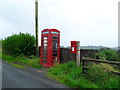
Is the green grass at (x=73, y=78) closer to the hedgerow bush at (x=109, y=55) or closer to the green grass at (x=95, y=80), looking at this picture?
the green grass at (x=95, y=80)

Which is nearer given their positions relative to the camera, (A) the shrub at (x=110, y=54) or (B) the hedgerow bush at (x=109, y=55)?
(B) the hedgerow bush at (x=109, y=55)

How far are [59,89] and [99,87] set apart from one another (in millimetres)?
1451

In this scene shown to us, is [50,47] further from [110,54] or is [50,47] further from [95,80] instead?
[95,80]

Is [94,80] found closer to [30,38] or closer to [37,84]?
[37,84]

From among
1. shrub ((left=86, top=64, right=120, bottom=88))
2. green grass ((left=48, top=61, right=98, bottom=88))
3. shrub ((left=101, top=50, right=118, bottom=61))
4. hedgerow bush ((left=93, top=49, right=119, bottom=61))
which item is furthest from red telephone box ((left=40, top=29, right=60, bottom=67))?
shrub ((left=86, top=64, right=120, bottom=88))

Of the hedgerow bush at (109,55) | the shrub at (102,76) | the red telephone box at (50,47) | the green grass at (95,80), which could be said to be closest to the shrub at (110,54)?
the hedgerow bush at (109,55)

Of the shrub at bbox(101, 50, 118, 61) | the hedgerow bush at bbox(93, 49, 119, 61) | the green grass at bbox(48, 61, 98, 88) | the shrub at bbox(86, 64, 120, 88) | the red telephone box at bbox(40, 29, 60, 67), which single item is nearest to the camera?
the shrub at bbox(86, 64, 120, 88)

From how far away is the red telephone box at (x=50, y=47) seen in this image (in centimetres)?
823

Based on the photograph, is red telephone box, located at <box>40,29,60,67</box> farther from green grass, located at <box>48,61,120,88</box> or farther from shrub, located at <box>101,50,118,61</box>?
shrub, located at <box>101,50,118,61</box>

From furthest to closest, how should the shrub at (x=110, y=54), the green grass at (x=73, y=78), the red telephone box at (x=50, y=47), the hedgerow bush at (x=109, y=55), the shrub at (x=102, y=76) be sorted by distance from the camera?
1. the red telephone box at (x=50, y=47)
2. the shrub at (x=110, y=54)
3. the hedgerow bush at (x=109, y=55)
4. the green grass at (x=73, y=78)
5. the shrub at (x=102, y=76)

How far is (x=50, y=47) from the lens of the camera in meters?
8.22

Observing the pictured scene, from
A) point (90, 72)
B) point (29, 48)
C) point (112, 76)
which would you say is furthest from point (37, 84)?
point (29, 48)

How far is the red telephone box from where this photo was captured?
8234mm

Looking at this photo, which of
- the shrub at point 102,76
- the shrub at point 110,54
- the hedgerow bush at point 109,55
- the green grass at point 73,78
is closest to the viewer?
the shrub at point 102,76
